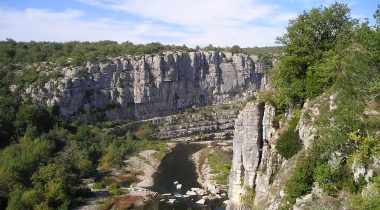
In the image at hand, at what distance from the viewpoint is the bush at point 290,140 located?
90.8 ft

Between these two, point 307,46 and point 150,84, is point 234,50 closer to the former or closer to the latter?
point 150,84

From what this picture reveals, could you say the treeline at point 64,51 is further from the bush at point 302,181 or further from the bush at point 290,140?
the bush at point 302,181

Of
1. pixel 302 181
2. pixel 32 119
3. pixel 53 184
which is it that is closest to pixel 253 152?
pixel 302 181

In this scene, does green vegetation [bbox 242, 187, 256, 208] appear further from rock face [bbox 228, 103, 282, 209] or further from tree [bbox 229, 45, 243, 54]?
tree [bbox 229, 45, 243, 54]

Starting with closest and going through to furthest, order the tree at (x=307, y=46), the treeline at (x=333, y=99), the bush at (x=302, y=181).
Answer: the treeline at (x=333, y=99) < the bush at (x=302, y=181) < the tree at (x=307, y=46)

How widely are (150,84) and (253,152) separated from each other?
73052mm

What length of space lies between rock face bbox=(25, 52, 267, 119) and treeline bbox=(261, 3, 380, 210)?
2595 inches

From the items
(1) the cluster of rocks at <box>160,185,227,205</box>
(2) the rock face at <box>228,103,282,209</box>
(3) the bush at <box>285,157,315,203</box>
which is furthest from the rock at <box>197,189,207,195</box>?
(3) the bush at <box>285,157,315,203</box>

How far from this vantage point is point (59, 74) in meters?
91.8

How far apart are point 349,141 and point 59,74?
79916mm

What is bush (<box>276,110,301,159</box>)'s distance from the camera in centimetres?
2768

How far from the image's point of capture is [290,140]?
92.3ft

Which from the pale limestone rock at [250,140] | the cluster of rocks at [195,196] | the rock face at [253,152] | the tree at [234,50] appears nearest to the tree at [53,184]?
the cluster of rocks at [195,196]

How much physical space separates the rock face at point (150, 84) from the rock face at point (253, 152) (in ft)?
195
